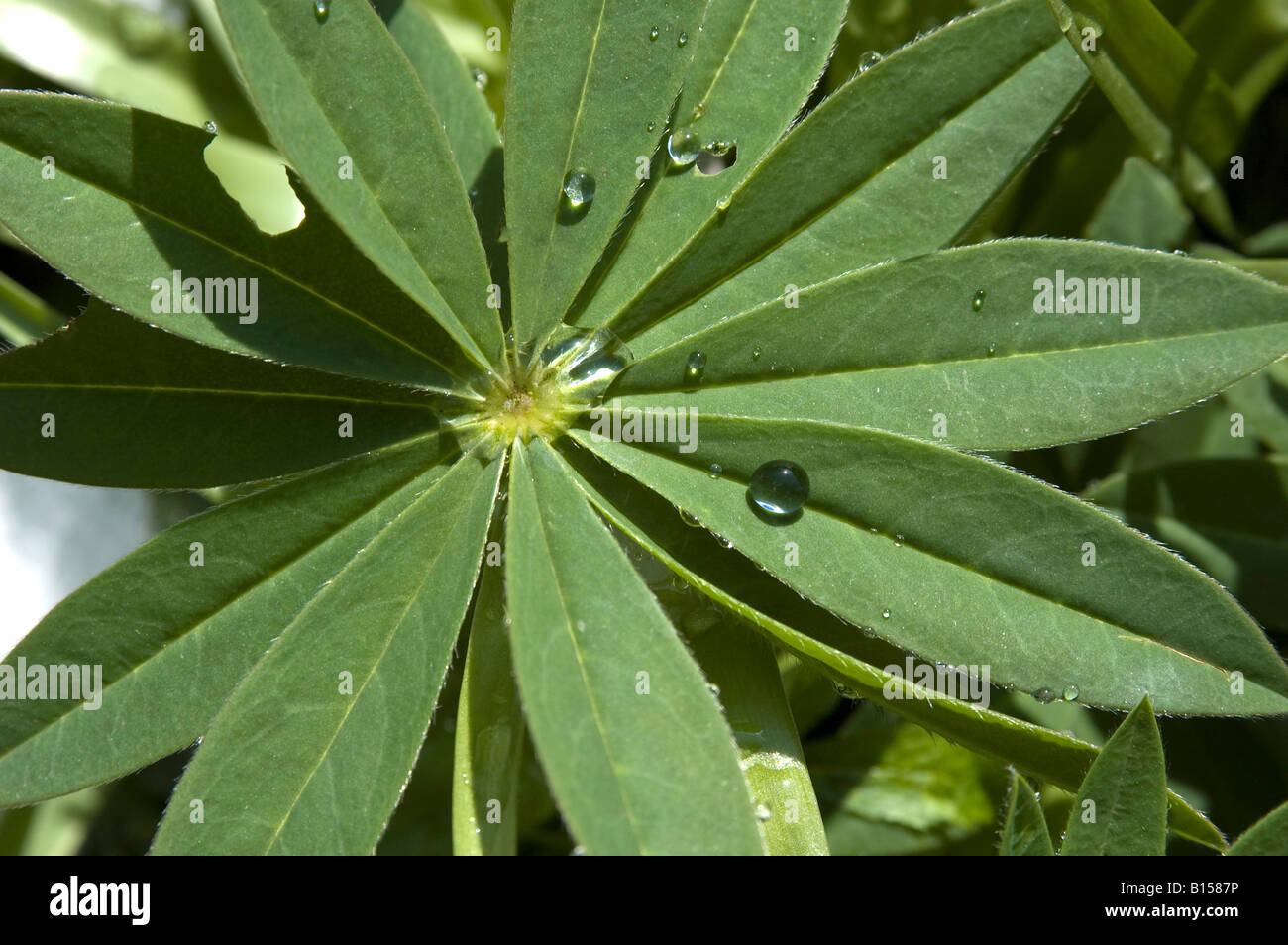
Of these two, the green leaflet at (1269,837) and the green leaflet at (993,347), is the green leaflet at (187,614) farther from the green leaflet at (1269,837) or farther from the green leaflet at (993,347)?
the green leaflet at (1269,837)

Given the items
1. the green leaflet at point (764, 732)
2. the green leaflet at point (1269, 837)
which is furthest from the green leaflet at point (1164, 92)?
the green leaflet at point (1269, 837)

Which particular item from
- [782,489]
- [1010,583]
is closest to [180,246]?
[782,489]

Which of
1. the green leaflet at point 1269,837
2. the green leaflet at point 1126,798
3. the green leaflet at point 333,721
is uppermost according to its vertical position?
the green leaflet at point 333,721

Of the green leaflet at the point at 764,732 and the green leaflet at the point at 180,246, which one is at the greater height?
the green leaflet at the point at 180,246

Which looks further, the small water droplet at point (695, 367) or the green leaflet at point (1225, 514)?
the green leaflet at point (1225, 514)


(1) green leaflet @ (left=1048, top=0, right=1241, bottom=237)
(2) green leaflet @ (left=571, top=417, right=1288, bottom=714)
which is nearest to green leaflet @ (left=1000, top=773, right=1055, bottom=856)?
(2) green leaflet @ (left=571, top=417, right=1288, bottom=714)

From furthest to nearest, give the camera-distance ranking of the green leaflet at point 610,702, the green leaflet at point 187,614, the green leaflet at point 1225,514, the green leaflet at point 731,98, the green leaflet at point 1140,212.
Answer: the green leaflet at point 1140,212 < the green leaflet at point 1225,514 < the green leaflet at point 731,98 < the green leaflet at point 187,614 < the green leaflet at point 610,702
